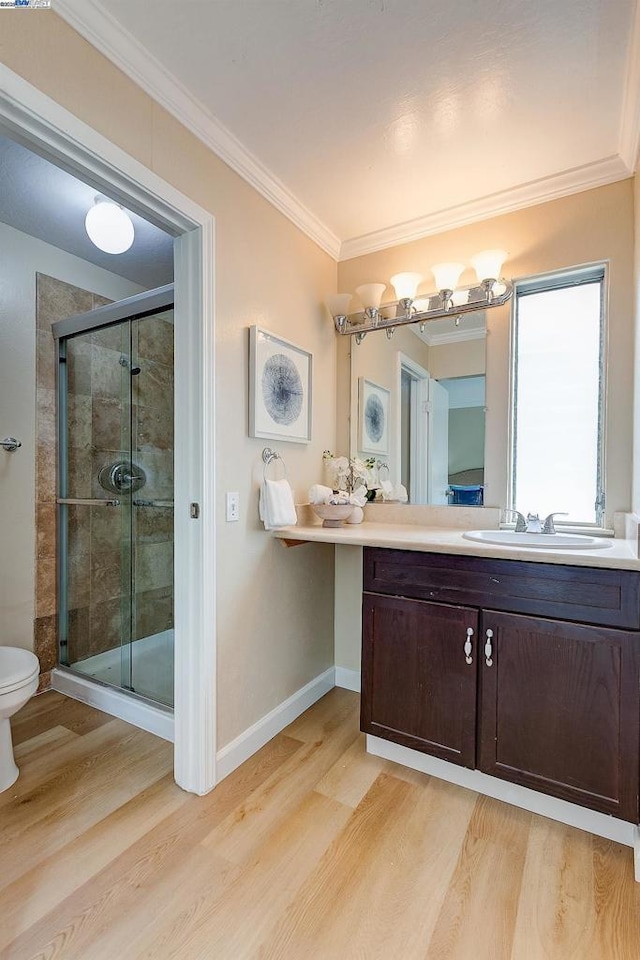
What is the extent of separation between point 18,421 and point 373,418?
6.00 ft

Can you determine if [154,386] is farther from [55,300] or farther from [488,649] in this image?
[488,649]

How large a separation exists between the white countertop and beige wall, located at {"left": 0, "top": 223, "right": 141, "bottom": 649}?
1.39m

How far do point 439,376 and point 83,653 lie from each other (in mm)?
2357

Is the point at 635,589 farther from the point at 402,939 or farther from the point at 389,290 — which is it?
the point at 389,290

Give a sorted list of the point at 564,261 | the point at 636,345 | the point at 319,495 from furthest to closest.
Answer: the point at 319,495, the point at 564,261, the point at 636,345

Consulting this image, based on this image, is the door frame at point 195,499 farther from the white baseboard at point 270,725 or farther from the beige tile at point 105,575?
the beige tile at point 105,575

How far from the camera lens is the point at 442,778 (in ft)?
5.63

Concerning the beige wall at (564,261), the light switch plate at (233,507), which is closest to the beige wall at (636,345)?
the beige wall at (564,261)

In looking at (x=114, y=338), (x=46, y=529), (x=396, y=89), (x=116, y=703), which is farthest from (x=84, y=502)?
(x=396, y=89)

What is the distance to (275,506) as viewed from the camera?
1.84 m

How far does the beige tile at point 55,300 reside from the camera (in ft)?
7.68

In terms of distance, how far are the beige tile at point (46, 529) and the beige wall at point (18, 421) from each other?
0.09 feet

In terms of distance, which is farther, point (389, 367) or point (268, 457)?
point (389, 367)

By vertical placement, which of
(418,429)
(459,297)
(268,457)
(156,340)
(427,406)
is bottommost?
(268,457)
